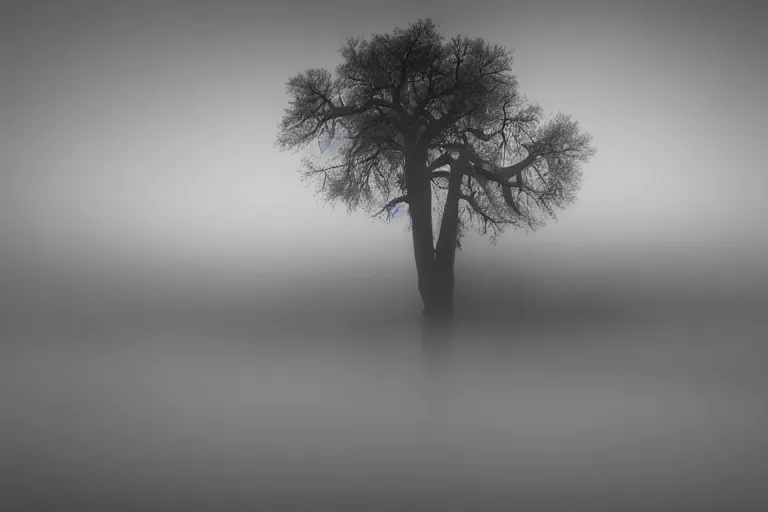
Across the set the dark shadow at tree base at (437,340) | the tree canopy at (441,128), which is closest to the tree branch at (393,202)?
the tree canopy at (441,128)

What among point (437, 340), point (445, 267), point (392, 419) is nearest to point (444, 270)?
point (445, 267)

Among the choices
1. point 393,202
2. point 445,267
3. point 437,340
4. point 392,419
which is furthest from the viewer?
point 393,202

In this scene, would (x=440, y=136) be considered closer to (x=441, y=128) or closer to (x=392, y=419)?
(x=441, y=128)

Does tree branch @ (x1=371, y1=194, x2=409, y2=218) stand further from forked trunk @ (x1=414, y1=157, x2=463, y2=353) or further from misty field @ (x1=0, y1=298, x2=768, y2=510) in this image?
misty field @ (x1=0, y1=298, x2=768, y2=510)

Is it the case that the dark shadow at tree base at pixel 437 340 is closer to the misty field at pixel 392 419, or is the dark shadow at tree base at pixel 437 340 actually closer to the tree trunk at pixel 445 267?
the tree trunk at pixel 445 267

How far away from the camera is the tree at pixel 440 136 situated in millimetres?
10750

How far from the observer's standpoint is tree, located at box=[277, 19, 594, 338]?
10.8 meters

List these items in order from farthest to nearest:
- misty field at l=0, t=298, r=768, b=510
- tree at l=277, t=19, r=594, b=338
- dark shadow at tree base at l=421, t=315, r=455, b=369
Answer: tree at l=277, t=19, r=594, b=338, dark shadow at tree base at l=421, t=315, r=455, b=369, misty field at l=0, t=298, r=768, b=510

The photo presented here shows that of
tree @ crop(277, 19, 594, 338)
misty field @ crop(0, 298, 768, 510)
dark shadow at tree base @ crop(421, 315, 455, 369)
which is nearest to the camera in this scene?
misty field @ crop(0, 298, 768, 510)

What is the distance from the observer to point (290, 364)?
926 centimetres

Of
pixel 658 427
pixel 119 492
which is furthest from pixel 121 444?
pixel 658 427

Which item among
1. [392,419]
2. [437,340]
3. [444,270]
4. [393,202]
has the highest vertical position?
[393,202]

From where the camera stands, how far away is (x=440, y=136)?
1082 centimetres

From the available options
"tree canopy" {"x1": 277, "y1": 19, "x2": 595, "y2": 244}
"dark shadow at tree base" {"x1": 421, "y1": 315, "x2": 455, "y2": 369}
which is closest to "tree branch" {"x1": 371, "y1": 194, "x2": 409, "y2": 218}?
"tree canopy" {"x1": 277, "y1": 19, "x2": 595, "y2": 244}
